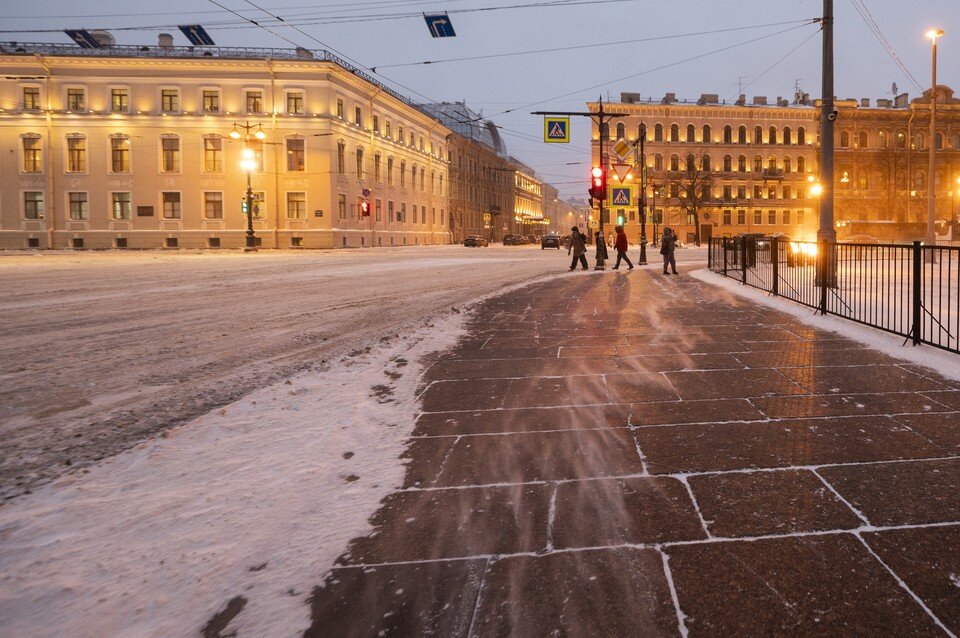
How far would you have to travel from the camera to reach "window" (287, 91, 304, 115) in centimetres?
4344

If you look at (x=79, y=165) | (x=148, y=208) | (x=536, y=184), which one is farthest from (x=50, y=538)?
(x=536, y=184)

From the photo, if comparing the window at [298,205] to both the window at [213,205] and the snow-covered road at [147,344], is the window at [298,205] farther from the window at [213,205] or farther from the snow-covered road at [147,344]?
the snow-covered road at [147,344]

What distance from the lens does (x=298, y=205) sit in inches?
1731

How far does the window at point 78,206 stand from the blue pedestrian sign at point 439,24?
35902 mm

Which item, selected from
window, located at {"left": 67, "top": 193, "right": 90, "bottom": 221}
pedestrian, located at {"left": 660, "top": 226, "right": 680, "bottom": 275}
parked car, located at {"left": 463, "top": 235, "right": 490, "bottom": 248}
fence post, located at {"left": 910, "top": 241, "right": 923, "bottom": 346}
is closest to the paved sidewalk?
fence post, located at {"left": 910, "top": 241, "right": 923, "bottom": 346}

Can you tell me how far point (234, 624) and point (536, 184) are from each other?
383ft

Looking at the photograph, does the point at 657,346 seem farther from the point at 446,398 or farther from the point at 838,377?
the point at 446,398

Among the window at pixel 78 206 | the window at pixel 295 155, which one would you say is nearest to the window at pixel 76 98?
the window at pixel 78 206

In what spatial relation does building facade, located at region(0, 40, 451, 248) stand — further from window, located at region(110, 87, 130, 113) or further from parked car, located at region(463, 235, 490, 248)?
parked car, located at region(463, 235, 490, 248)

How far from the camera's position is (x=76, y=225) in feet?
142

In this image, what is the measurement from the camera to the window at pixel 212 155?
142ft

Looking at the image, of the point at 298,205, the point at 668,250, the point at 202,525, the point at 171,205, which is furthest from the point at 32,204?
the point at 202,525

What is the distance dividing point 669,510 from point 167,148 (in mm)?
48285

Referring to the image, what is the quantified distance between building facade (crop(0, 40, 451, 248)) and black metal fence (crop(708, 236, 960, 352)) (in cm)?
3333
